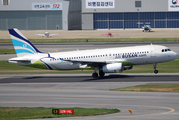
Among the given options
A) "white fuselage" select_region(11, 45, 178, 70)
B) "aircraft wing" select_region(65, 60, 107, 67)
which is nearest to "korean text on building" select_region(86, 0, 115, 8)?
"white fuselage" select_region(11, 45, 178, 70)

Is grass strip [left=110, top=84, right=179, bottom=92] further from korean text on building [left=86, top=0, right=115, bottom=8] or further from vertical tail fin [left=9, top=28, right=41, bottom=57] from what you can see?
korean text on building [left=86, top=0, right=115, bottom=8]

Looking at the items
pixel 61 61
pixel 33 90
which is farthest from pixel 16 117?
pixel 61 61

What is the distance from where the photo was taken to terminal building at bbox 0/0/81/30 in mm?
145875

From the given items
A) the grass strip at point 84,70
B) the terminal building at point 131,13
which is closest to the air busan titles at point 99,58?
the grass strip at point 84,70

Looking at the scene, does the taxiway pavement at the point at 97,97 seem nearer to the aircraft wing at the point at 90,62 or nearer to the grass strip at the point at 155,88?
the grass strip at the point at 155,88

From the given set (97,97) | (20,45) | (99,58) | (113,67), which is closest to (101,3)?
(20,45)

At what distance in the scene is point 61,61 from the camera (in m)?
44.9

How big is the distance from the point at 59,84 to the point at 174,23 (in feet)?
382

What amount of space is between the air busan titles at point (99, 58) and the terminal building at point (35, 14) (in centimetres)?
10314

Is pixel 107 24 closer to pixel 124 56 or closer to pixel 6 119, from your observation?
pixel 124 56

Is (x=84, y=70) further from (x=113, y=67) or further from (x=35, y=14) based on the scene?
(x=35, y=14)

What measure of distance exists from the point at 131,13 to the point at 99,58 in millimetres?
104377

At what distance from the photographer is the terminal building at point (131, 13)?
140500mm

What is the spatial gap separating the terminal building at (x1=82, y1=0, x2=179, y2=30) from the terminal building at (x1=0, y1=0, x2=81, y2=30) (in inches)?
447
